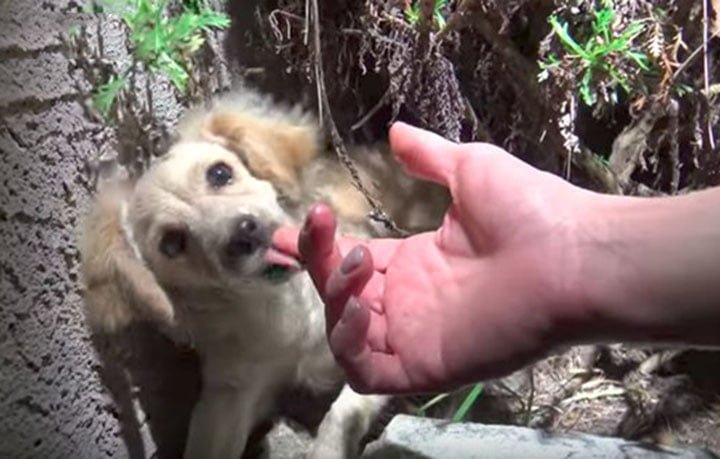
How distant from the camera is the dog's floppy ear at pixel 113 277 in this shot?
6.48 ft

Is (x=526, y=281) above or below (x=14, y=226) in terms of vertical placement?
above

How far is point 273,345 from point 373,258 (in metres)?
0.71

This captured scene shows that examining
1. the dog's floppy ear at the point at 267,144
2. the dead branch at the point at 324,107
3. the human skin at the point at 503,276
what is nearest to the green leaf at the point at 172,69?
the dog's floppy ear at the point at 267,144

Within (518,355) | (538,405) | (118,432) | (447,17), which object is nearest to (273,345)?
(118,432)

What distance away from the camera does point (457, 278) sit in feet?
5.01

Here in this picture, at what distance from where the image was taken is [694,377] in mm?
2439

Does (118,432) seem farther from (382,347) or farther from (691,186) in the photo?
(691,186)

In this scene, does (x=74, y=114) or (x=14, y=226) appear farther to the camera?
(x=74, y=114)

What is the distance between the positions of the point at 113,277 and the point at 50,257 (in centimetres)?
20

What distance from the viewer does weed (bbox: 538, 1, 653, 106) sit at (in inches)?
80.5

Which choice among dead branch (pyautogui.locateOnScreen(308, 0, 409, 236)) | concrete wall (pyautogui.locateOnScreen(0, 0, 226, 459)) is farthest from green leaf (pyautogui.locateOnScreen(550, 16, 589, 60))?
concrete wall (pyautogui.locateOnScreen(0, 0, 226, 459))

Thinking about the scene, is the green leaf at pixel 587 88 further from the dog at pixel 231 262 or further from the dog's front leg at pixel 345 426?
the dog's front leg at pixel 345 426

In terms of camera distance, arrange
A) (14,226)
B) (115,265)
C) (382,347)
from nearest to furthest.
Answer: (382,347)
(14,226)
(115,265)

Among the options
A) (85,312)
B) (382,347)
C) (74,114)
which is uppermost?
(74,114)
